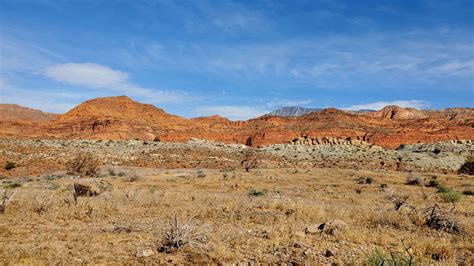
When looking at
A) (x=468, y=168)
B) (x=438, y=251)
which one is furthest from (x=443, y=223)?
(x=468, y=168)

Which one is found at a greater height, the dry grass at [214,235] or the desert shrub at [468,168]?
the desert shrub at [468,168]

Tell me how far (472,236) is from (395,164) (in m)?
40.6

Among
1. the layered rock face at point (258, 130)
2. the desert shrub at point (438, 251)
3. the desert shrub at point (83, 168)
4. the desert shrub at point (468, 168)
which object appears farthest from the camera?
the layered rock face at point (258, 130)

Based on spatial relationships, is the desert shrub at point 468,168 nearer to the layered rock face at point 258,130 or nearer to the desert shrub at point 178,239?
the layered rock face at point 258,130

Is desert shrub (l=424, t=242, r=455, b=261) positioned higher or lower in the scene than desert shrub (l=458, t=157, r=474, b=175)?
lower

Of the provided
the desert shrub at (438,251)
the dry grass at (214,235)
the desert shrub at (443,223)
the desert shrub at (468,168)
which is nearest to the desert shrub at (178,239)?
the dry grass at (214,235)

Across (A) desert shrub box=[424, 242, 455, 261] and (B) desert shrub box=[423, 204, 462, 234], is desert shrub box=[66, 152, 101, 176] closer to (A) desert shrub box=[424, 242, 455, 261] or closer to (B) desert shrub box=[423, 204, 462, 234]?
(B) desert shrub box=[423, 204, 462, 234]

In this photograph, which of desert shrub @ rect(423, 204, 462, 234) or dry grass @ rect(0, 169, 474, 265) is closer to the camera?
dry grass @ rect(0, 169, 474, 265)

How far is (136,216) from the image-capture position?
10.9 meters

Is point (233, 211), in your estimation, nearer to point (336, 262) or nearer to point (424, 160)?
point (336, 262)

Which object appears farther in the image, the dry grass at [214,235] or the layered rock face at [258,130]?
the layered rock face at [258,130]

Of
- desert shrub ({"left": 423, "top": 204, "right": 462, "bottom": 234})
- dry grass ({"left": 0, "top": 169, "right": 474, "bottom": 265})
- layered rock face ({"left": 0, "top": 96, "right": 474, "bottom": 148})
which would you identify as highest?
layered rock face ({"left": 0, "top": 96, "right": 474, "bottom": 148})

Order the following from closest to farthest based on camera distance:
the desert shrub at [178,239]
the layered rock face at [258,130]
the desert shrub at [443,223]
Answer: the desert shrub at [178,239] < the desert shrub at [443,223] < the layered rock face at [258,130]

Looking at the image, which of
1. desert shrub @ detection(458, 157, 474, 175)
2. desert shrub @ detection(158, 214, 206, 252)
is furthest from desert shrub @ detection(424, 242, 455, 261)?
desert shrub @ detection(458, 157, 474, 175)
